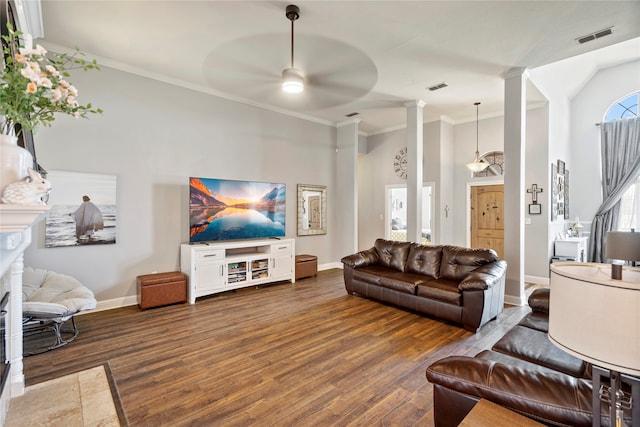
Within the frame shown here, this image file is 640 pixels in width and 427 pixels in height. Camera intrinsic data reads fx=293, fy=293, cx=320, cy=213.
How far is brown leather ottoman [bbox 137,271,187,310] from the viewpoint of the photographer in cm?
403

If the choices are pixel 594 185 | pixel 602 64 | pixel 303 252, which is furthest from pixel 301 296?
pixel 602 64

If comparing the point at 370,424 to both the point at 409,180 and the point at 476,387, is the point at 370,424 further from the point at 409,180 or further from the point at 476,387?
the point at 409,180

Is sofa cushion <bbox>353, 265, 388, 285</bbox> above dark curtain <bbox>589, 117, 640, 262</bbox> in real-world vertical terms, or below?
below

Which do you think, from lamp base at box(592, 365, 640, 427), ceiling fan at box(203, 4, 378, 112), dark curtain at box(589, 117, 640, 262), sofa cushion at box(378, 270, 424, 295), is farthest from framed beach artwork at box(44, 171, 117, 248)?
dark curtain at box(589, 117, 640, 262)

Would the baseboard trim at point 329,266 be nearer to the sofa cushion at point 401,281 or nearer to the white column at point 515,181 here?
the sofa cushion at point 401,281

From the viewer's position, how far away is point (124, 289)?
4.25 m

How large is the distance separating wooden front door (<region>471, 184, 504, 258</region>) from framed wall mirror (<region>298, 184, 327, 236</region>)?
3.46m

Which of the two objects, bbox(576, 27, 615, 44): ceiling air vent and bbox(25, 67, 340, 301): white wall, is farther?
bbox(25, 67, 340, 301): white wall

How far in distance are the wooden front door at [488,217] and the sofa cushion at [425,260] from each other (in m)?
2.88

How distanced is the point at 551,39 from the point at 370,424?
4.60 metres

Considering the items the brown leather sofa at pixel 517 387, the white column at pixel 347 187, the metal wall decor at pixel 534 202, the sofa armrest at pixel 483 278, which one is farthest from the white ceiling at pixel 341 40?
the brown leather sofa at pixel 517 387

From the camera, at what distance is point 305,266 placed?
593cm

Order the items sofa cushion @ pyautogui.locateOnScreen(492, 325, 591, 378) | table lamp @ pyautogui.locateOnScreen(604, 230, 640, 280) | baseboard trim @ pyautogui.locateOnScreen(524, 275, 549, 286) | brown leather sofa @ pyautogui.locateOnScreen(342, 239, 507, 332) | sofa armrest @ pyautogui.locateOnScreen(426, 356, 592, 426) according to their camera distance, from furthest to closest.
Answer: baseboard trim @ pyautogui.locateOnScreen(524, 275, 549, 286)
brown leather sofa @ pyautogui.locateOnScreen(342, 239, 507, 332)
table lamp @ pyautogui.locateOnScreen(604, 230, 640, 280)
sofa cushion @ pyautogui.locateOnScreen(492, 325, 591, 378)
sofa armrest @ pyautogui.locateOnScreen(426, 356, 592, 426)

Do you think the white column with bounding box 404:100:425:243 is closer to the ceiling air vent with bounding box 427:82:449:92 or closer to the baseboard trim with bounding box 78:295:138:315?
the ceiling air vent with bounding box 427:82:449:92
